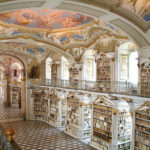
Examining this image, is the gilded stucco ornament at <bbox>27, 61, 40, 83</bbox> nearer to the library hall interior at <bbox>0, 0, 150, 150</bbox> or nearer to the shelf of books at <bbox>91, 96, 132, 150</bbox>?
the library hall interior at <bbox>0, 0, 150, 150</bbox>

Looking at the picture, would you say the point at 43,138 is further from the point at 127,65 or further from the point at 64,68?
the point at 127,65

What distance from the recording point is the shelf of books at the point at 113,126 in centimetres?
1212

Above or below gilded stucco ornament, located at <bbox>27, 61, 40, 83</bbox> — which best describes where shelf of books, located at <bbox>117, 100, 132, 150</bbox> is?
below

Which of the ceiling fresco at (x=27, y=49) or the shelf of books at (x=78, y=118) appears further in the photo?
the ceiling fresco at (x=27, y=49)

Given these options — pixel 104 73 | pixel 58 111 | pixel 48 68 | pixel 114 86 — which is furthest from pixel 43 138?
pixel 48 68

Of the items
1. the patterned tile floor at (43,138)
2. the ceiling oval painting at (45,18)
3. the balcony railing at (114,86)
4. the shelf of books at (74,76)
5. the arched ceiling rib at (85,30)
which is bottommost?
the patterned tile floor at (43,138)

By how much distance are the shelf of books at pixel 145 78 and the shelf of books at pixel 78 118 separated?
5.26 m

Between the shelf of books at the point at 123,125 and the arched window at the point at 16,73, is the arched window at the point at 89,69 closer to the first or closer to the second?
the shelf of books at the point at 123,125

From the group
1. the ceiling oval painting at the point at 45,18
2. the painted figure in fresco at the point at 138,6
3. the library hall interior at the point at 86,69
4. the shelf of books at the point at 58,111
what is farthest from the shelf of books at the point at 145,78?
the shelf of books at the point at 58,111

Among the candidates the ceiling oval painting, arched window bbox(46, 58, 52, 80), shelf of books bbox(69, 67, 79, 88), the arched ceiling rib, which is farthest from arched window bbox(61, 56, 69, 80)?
the ceiling oval painting

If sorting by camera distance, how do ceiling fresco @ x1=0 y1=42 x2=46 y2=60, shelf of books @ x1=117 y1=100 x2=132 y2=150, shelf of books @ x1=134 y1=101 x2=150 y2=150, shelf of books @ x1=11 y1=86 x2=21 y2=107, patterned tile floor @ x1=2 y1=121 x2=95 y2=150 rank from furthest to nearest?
shelf of books @ x1=11 y1=86 x2=21 y2=107
ceiling fresco @ x1=0 y1=42 x2=46 y2=60
patterned tile floor @ x1=2 y1=121 x2=95 y2=150
shelf of books @ x1=117 y1=100 x2=132 y2=150
shelf of books @ x1=134 y1=101 x2=150 y2=150

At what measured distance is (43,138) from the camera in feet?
50.1

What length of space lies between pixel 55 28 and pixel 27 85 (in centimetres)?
971

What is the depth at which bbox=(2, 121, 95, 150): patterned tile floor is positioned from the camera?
1353cm
